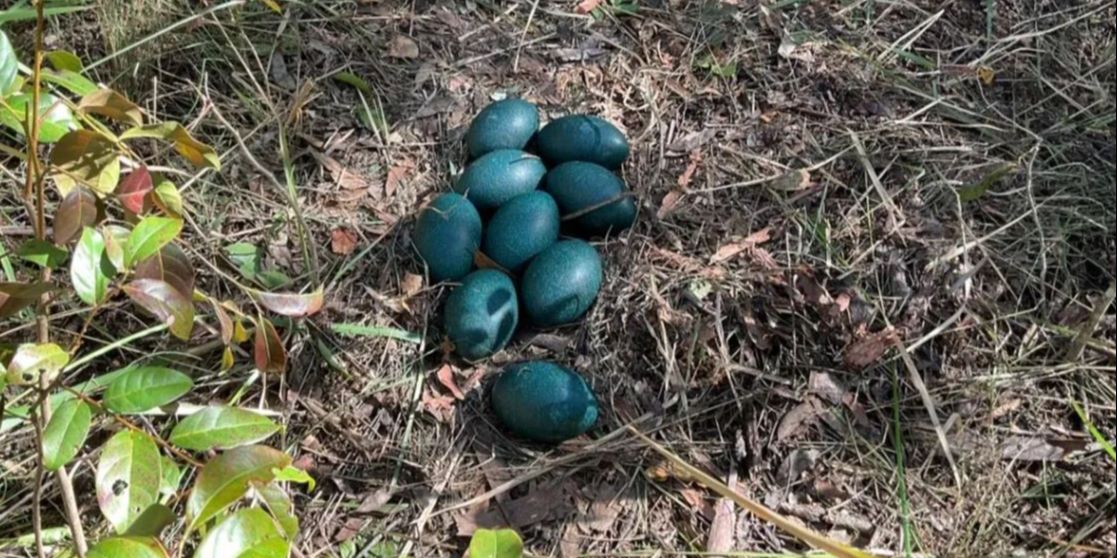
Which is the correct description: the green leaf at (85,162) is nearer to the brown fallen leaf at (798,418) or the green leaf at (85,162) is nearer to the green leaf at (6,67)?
the green leaf at (6,67)

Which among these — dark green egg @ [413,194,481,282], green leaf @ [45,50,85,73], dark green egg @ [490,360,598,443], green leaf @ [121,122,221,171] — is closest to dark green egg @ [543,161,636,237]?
dark green egg @ [413,194,481,282]

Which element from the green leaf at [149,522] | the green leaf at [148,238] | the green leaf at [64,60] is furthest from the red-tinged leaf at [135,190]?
the green leaf at [149,522]

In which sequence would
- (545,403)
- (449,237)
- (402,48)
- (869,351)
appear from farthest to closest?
(402,48)
(449,237)
(869,351)
(545,403)

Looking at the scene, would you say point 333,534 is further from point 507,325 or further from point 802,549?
point 802,549

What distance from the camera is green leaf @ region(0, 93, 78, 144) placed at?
1304 millimetres

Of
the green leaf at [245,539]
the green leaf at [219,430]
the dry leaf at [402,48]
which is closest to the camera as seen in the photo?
the green leaf at [245,539]

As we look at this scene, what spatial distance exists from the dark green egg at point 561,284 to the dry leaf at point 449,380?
0.66 feet

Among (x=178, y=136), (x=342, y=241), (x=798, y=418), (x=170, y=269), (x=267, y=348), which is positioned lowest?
(x=798, y=418)

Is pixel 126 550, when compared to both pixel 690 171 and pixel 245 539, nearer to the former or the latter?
pixel 245 539

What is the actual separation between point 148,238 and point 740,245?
129 cm

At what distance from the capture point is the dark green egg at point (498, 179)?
2166 mm

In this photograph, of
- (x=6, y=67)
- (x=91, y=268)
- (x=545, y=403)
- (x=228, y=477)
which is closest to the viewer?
(x=228, y=477)

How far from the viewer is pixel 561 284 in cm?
200

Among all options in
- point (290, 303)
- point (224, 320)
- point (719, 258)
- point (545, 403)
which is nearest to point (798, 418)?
point (719, 258)
